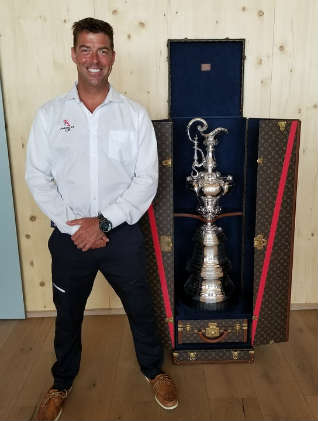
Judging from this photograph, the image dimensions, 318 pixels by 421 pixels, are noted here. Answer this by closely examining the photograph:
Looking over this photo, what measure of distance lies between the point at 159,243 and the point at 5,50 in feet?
4.75

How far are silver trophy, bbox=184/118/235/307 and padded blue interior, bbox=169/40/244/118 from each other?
0.22 meters

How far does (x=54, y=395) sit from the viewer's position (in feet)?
6.08

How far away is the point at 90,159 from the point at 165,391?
3.69 ft

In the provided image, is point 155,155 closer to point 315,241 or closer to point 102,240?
point 102,240

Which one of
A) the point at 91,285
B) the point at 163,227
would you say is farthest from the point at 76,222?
the point at 163,227

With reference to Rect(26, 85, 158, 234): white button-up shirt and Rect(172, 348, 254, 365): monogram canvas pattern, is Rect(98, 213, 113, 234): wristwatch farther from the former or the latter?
Rect(172, 348, 254, 365): monogram canvas pattern

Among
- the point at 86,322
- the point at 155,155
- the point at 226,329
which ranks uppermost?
the point at 155,155

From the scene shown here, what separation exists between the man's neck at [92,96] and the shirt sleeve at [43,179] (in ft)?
0.62

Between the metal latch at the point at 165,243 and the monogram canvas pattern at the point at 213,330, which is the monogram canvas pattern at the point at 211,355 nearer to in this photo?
the monogram canvas pattern at the point at 213,330

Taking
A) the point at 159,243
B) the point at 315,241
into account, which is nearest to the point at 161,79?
the point at 159,243

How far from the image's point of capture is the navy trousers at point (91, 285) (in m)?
1.77

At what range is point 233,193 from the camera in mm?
2398

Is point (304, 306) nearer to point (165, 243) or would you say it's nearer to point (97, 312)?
point (165, 243)

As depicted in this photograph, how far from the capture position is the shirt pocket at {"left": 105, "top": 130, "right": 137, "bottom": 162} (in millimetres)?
1744
